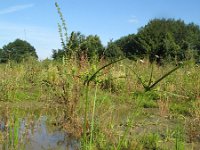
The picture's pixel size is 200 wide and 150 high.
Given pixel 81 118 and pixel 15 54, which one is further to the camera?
pixel 15 54

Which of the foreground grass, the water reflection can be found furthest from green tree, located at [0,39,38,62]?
the water reflection

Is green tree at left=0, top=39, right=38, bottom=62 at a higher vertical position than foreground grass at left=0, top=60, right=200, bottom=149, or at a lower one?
higher

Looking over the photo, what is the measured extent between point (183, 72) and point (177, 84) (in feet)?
3.54

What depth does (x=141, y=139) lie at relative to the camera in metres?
4.02

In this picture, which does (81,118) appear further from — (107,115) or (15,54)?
(15,54)

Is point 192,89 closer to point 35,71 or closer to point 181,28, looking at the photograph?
point 35,71

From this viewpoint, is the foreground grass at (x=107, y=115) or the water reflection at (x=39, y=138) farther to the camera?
the foreground grass at (x=107, y=115)

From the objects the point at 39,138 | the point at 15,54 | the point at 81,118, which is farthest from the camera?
the point at 15,54

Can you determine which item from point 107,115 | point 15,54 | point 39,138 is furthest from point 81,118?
point 15,54

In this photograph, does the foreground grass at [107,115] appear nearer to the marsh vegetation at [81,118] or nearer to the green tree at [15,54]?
the marsh vegetation at [81,118]

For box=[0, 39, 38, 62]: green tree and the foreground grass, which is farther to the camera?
box=[0, 39, 38, 62]: green tree

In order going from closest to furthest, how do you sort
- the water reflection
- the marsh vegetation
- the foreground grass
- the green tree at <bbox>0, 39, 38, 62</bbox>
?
the water reflection
the marsh vegetation
the foreground grass
the green tree at <bbox>0, 39, 38, 62</bbox>

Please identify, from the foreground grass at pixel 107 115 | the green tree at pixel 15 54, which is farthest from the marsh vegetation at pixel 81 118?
the green tree at pixel 15 54

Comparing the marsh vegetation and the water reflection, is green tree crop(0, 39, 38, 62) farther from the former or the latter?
the water reflection
